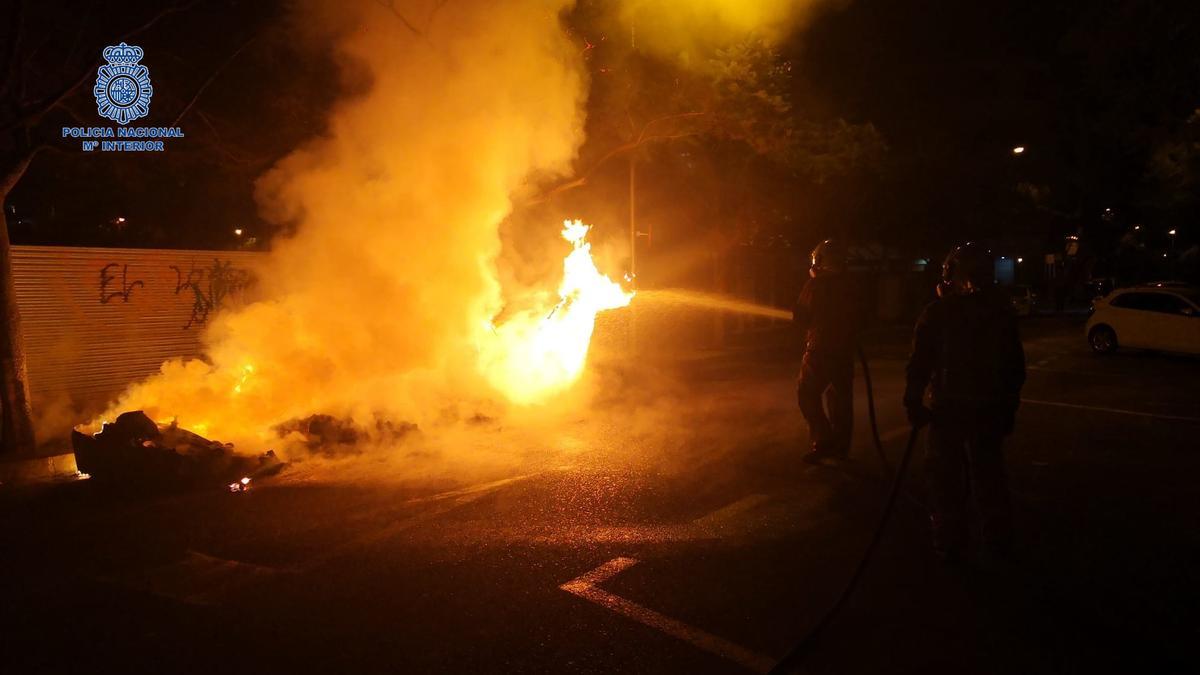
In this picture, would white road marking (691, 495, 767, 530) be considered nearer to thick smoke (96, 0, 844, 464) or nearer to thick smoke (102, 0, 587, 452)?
thick smoke (96, 0, 844, 464)

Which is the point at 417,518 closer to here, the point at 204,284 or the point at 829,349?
the point at 829,349

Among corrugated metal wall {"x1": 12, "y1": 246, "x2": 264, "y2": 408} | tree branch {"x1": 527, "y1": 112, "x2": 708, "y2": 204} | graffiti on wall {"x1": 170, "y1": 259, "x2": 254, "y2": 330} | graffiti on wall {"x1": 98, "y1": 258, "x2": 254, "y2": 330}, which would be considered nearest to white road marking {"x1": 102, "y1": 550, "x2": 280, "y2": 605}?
corrugated metal wall {"x1": 12, "y1": 246, "x2": 264, "y2": 408}

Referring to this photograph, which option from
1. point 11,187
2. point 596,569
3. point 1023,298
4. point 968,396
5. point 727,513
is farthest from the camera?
point 1023,298

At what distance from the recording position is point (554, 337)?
10578 mm

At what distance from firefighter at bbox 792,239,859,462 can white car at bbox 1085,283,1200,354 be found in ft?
37.8

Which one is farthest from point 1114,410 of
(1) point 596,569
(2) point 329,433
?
(2) point 329,433

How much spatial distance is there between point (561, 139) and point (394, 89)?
2.46m

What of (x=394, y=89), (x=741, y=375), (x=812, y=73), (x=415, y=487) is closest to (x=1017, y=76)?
(x=812, y=73)

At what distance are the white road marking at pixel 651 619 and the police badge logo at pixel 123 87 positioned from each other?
8607 millimetres

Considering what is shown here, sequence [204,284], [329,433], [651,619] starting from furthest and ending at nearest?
[204,284] < [329,433] < [651,619]

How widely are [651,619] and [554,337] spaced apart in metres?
6.96

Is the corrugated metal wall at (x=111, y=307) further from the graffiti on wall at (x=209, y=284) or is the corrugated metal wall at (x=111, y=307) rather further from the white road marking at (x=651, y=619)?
the white road marking at (x=651, y=619)

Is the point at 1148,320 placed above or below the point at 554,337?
below

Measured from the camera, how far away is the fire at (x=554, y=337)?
1008 centimetres
